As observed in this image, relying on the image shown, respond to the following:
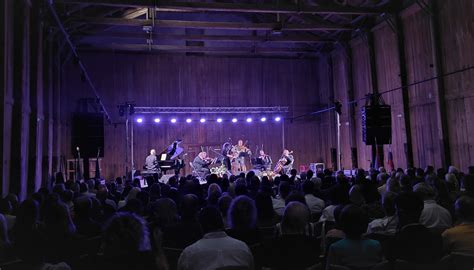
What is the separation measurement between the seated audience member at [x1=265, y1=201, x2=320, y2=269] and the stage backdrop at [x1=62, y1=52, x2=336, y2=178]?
15.5m

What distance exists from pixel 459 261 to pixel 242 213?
168cm

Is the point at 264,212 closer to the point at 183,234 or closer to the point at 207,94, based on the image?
the point at 183,234

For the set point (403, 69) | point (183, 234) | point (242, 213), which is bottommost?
point (183, 234)

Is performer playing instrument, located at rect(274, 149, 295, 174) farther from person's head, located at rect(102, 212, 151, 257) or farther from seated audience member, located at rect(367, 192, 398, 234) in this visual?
person's head, located at rect(102, 212, 151, 257)

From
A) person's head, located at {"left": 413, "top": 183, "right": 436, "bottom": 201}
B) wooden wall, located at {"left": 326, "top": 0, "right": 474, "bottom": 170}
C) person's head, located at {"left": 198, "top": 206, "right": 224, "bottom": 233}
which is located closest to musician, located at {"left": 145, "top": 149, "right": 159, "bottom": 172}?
wooden wall, located at {"left": 326, "top": 0, "right": 474, "bottom": 170}

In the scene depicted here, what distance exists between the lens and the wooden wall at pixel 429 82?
11047 mm

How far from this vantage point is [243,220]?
342cm

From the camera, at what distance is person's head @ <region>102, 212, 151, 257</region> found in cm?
211

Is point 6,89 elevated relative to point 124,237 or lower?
elevated

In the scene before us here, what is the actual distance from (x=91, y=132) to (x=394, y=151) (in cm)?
1070

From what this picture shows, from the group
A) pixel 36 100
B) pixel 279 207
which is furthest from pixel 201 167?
pixel 279 207

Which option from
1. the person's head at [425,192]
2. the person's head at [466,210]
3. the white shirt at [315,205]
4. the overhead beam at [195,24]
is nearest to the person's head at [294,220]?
the person's head at [466,210]

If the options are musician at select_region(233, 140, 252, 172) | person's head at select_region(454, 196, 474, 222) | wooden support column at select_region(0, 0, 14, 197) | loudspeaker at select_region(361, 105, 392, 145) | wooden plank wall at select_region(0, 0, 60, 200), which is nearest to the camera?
person's head at select_region(454, 196, 474, 222)

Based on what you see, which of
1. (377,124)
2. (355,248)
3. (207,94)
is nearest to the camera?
(355,248)
